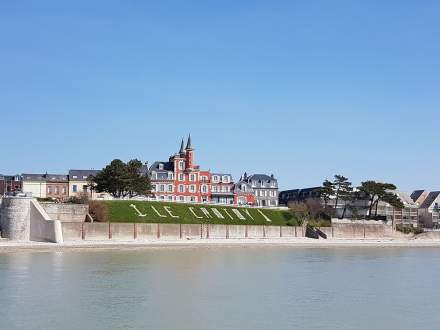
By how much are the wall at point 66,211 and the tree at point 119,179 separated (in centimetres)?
1533

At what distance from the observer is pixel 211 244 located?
232 feet

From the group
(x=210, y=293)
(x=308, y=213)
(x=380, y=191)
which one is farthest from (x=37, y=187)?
(x=210, y=293)

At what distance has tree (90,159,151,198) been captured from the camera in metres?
84.6

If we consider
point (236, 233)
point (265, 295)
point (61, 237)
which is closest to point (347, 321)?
point (265, 295)

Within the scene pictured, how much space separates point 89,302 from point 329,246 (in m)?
53.8

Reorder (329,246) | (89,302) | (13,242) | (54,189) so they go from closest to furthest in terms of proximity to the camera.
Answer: (89,302), (13,242), (329,246), (54,189)

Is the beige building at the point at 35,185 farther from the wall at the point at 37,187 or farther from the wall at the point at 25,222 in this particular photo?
the wall at the point at 25,222

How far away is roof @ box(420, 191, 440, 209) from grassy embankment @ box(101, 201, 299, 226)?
5029 cm

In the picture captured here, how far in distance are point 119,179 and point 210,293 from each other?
52701 millimetres

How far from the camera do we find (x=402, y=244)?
89.1 meters

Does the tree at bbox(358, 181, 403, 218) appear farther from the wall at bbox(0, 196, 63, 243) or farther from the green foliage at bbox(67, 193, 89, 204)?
the wall at bbox(0, 196, 63, 243)

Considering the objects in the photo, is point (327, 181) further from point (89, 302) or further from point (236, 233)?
point (89, 302)

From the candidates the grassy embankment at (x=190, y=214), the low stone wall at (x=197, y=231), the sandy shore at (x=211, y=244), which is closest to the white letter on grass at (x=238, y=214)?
the grassy embankment at (x=190, y=214)

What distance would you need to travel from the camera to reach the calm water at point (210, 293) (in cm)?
2598
